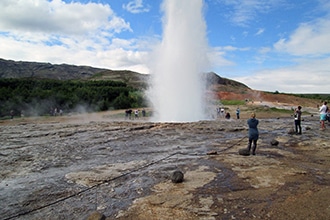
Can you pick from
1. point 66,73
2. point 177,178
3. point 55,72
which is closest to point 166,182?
point 177,178

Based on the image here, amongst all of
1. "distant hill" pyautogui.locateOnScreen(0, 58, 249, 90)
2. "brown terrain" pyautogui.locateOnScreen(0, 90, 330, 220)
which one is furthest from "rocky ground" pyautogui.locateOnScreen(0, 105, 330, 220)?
"distant hill" pyautogui.locateOnScreen(0, 58, 249, 90)

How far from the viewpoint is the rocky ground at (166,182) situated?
5309 mm

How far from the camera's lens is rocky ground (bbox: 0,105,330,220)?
531cm

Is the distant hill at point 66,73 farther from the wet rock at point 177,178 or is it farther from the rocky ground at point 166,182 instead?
the wet rock at point 177,178

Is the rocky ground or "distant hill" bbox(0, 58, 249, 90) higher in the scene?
"distant hill" bbox(0, 58, 249, 90)

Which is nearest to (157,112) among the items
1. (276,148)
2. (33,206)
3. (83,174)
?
(276,148)

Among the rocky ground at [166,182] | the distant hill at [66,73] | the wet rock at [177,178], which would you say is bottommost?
the rocky ground at [166,182]

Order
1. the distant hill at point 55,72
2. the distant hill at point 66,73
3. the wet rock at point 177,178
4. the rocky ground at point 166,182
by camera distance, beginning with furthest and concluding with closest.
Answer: the distant hill at point 55,72
the distant hill at point 66,73
the wet rock at point 177,178
the rocky ground at point 166,182

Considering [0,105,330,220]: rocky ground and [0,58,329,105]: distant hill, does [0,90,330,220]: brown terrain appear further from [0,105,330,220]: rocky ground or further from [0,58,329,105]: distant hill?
[0,58,329,105]: distant hill

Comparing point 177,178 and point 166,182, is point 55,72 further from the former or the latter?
point 177,178

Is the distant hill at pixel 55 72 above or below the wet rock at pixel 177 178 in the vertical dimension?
above

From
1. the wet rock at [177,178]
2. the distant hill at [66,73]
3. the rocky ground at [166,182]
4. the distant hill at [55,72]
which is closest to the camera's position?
the rocky ground at [166,182]

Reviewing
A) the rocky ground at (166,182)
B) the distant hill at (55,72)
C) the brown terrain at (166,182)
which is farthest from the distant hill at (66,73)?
the rocky ground at (166,182)

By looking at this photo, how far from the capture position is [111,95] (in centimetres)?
5012
